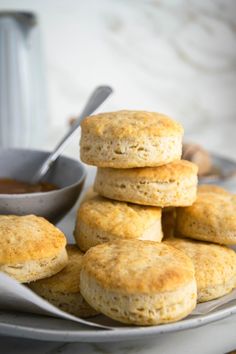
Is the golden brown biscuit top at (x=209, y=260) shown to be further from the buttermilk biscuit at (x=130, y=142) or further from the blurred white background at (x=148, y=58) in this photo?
the blurred white background at (x=148, y=58)

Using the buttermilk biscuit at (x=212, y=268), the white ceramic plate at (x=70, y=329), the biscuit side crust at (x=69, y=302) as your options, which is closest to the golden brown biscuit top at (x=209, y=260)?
the buttermilk biscuit at (x=212, y=268)

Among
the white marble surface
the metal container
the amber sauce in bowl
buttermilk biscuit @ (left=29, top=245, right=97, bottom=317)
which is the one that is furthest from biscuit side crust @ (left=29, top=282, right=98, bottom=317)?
the white marble surface

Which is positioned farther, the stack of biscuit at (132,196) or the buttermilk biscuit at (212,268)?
the buttermilk biscuit at (212,268)

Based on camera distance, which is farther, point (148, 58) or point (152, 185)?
point (148, 58)

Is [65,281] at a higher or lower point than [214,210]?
lower

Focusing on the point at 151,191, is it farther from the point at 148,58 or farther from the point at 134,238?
the point at 148,58

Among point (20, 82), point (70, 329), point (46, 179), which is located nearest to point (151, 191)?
point (70, 329)
